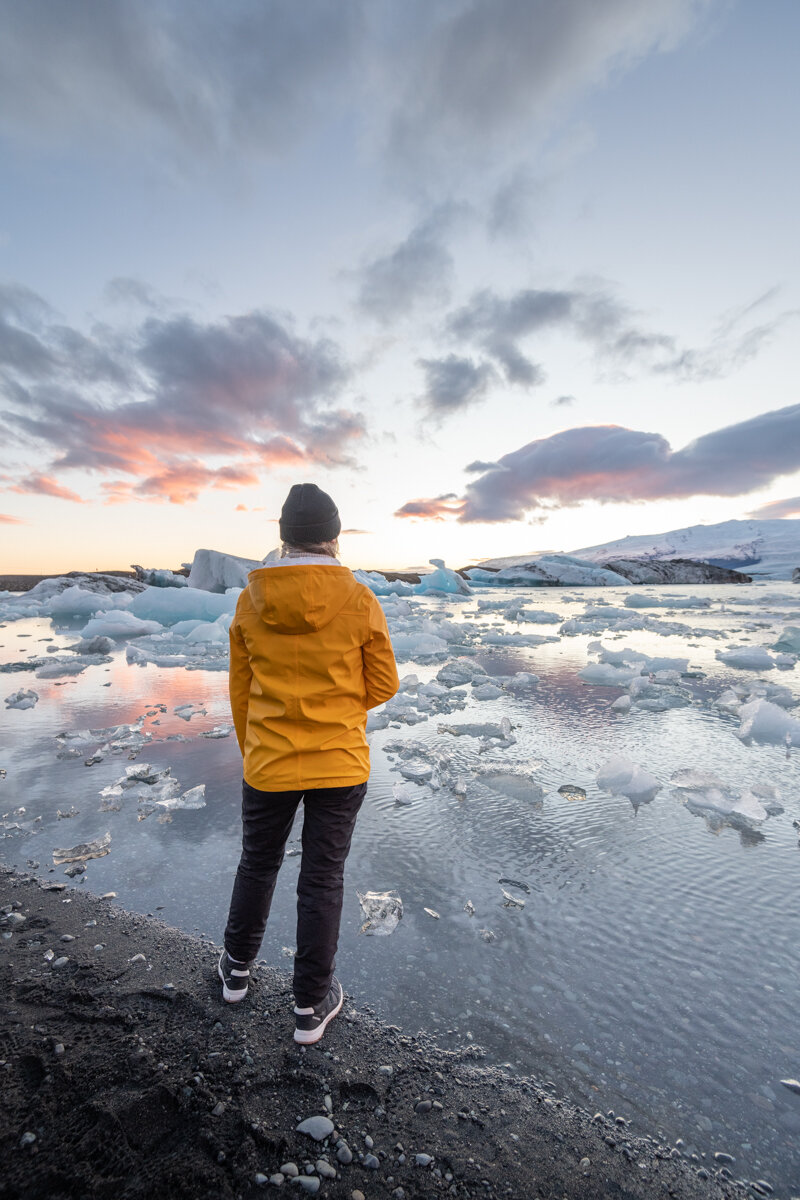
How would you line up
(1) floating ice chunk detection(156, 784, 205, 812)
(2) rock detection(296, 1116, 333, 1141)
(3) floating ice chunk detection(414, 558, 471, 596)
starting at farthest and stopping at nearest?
(3) floating ice chunk detection(414, 558, 471, 596), (1) floating ice chunk detection(156, 784, 205, 812), (2) rock detection(296, 1116, 333, 1141)

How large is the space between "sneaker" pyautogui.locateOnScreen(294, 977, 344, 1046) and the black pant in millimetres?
87

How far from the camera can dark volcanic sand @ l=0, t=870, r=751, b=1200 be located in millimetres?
1111

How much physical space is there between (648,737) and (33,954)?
396 centimetres

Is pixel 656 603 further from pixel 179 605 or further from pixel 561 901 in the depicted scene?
pixel 561 901

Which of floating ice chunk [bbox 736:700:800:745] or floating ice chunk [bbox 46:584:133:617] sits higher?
floating ice chunk [bbox 46:584:133:617]

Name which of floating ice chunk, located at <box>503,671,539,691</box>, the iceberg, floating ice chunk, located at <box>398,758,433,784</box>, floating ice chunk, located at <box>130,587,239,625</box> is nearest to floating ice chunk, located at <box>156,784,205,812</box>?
floating ice chunk, located at <box>398,758,433,784</box>

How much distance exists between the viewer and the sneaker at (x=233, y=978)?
162cm

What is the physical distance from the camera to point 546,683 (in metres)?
6.38

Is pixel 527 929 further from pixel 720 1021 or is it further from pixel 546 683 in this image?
pixel 546 683

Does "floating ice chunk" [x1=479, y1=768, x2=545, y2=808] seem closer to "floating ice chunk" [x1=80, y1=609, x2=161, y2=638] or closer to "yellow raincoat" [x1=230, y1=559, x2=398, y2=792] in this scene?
"yellow raincoat" [x1=230, y1=559, x2=398, y2=792]

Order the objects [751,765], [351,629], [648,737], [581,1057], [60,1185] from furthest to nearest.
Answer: [648,737] → [751,765] → [351,629] → [581,1057] → [60,1185]

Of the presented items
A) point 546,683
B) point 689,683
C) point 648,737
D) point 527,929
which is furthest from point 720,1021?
point 689,683

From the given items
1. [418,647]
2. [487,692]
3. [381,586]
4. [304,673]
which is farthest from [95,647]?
[381,586]

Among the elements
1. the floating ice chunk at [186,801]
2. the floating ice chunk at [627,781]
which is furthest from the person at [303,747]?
the floating ice chunk at [627,781]
